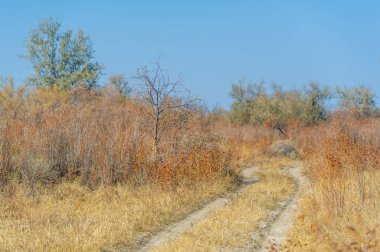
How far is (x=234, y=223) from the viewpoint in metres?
11.6

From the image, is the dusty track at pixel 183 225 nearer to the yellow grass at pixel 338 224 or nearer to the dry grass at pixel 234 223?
the dry grass at pixel 234 223

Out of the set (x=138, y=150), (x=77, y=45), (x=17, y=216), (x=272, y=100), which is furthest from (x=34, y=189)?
(x=272, y=100)

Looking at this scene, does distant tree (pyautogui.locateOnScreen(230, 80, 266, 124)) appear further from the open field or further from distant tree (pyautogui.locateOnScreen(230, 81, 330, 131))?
the open field

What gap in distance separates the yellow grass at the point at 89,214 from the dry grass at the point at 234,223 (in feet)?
2.90

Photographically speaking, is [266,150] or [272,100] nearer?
[266,150]

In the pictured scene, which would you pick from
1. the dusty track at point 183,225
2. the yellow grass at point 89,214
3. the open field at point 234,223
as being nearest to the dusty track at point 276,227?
the open field at point 234,223

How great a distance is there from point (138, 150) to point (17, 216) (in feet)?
17.4

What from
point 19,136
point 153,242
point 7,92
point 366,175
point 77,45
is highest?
point 77,45

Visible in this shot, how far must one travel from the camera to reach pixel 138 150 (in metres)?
17.0

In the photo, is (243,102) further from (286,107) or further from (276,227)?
(276,227)

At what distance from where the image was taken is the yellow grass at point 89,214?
9.82 metres

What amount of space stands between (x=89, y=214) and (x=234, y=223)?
10.4 ft

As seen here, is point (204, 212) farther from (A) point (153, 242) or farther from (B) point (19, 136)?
(B) point (19, 136)

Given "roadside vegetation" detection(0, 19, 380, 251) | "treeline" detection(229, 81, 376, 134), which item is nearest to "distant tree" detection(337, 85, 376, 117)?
"treeline" detection(229, 81, 376, 134)
